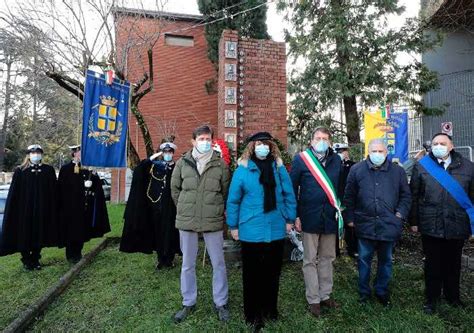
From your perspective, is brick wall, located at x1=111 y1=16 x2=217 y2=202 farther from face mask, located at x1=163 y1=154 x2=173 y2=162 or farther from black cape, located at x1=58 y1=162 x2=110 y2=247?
face mask, located at x1=163 y1=154 x2=173 y2=162

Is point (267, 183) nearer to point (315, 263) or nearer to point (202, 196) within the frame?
point (202, 196)

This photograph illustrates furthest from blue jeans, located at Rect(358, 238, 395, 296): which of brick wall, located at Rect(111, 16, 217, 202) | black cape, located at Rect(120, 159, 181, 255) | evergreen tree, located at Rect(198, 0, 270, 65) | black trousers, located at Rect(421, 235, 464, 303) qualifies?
brick wall, located at Rect(111, 16, 217, 202)

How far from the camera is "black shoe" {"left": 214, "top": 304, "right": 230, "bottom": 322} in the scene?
380 centimetres

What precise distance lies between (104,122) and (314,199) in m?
4.40

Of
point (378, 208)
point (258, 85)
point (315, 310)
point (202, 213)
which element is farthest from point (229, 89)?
point (315, 310)

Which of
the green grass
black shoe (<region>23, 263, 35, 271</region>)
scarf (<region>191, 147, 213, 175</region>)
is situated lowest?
the green grass

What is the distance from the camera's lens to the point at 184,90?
56.2ft

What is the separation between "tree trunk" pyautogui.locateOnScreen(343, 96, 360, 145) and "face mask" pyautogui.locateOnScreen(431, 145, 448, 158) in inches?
305

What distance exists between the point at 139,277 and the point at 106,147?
8.02 feet

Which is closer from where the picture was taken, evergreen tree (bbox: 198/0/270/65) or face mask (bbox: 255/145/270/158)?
face mask (bbox: 255/145/270/158)

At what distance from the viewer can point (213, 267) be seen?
395cm

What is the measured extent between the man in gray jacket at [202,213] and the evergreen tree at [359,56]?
7942mm

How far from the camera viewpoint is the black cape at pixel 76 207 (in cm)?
633

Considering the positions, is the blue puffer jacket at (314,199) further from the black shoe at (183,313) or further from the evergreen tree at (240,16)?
the evergreen tree at (240,16)
